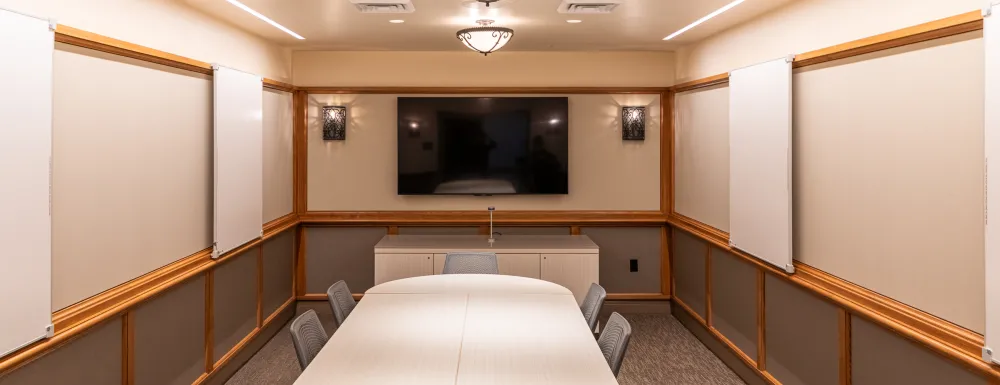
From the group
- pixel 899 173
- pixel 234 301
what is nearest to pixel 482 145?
pixel 234 301

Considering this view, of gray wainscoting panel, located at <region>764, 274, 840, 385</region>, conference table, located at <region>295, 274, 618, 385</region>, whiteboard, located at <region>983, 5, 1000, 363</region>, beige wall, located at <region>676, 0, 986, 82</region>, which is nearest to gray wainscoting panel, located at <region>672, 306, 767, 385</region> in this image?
gray wainscoting panel, located at <region>764, 274, 840, 385</region>

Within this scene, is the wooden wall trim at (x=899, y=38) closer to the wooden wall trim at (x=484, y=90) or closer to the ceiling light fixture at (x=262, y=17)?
the wooden wall trim at (x=484, y=90)

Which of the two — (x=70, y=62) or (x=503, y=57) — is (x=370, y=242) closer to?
(x=503, y=57)

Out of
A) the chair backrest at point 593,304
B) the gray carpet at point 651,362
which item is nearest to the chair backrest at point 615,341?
the chair backrest at point 593,304

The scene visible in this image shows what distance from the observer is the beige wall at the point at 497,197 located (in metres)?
6.14

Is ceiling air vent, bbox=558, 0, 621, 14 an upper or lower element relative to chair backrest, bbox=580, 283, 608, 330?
upper

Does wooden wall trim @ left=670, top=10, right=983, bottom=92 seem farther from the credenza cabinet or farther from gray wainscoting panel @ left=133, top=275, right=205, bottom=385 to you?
Answer: gray wainscoting panel @ left=133, top=275, right=205, bottom=385

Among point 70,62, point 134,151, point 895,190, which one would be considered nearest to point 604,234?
point 895,190

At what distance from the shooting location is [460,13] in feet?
13.9

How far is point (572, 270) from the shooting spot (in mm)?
5543

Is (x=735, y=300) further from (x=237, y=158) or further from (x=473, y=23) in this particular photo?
(x=237, y=158)

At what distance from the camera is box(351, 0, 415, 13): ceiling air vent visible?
384 centimetres

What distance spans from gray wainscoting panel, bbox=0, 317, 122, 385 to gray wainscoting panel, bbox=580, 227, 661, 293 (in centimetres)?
417

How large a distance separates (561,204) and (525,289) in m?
2.40
